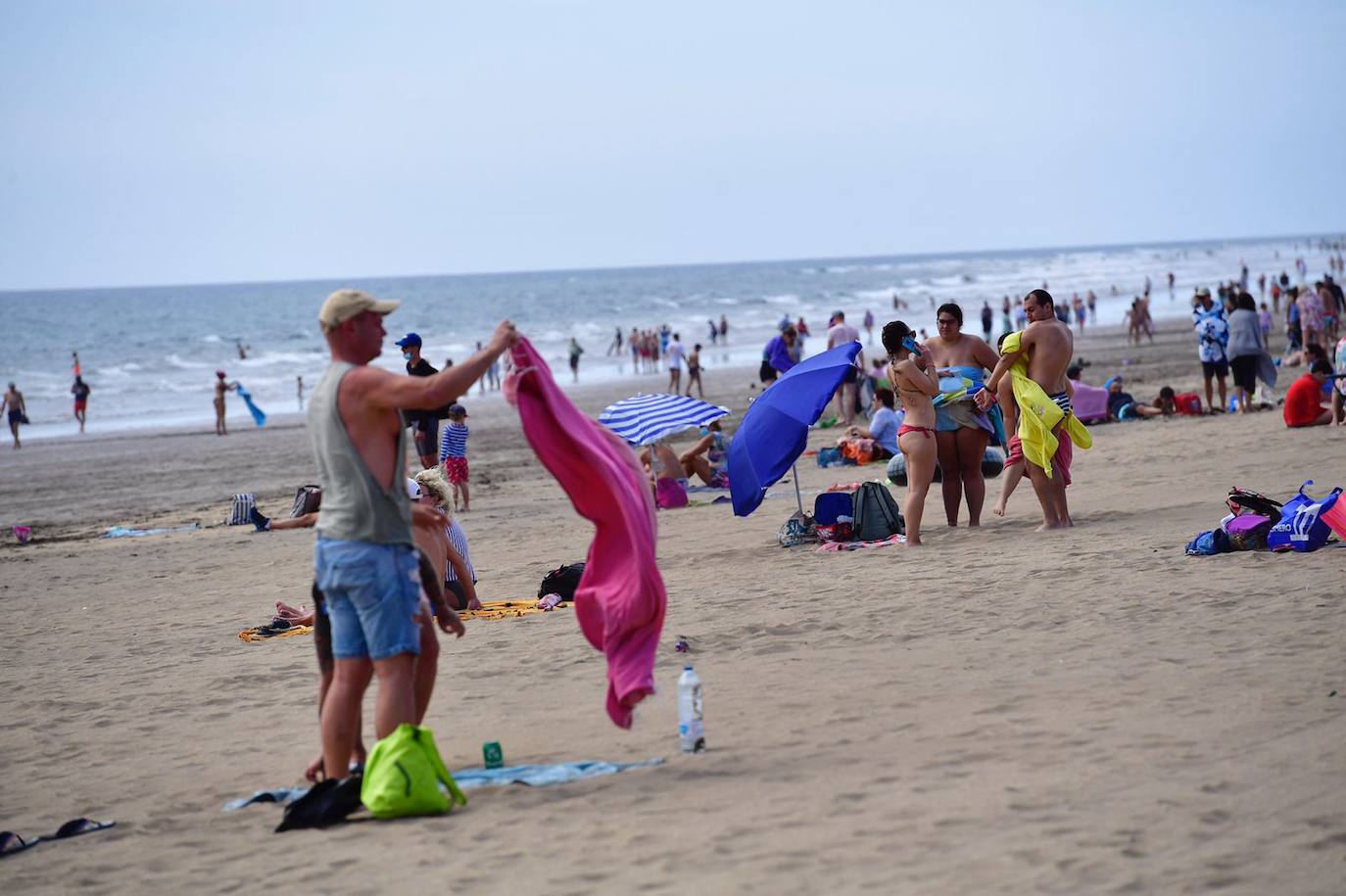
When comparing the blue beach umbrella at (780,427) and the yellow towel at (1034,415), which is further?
the blue beach umbrella at (780,427)

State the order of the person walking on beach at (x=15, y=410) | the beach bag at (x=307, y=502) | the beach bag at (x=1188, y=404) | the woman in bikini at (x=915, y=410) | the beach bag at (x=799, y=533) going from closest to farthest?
the woman in bikini at (x=915, y=410), the beach bag at (x=799, y=533), the beach bag at (x=307, y=502), the beach bag at (x=1188, y=404), the person walking on beach at (x=15, y=410)

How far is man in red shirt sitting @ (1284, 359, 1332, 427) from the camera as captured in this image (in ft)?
48.5

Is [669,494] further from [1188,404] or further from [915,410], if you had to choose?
[1188,404]

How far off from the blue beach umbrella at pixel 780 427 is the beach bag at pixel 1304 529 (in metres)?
3.24

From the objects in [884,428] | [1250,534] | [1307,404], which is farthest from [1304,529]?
[884,428]

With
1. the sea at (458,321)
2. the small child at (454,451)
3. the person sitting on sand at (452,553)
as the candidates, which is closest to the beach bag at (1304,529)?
the person sitting on sand at (452,553)

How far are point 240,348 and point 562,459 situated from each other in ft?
167

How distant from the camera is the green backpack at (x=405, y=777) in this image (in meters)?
4.77

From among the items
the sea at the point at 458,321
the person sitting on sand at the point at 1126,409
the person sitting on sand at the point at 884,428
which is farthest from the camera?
the sea at the point at 458,321

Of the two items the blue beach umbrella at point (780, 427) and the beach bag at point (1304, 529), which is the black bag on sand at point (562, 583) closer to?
the blue beach umbrella at point (780, 427)

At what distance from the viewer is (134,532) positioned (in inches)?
595

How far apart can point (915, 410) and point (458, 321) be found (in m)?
75.3

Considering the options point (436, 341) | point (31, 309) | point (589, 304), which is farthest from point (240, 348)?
point (31, 309)

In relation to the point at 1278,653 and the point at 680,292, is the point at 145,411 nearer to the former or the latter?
the point at 1278,653
